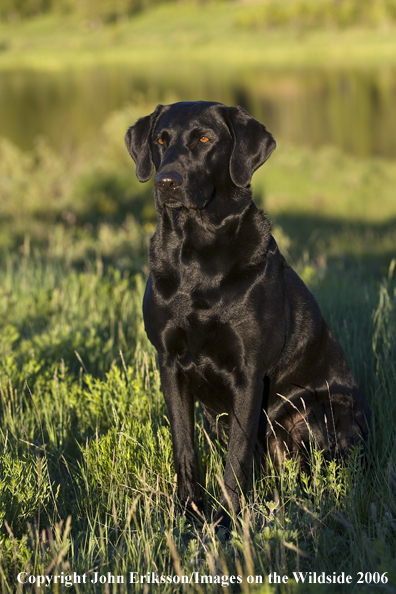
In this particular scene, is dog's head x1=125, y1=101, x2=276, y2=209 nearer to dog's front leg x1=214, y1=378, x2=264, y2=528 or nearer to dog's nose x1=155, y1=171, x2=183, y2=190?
dog's nose x1=155, y1=171, x2=183, y2=190

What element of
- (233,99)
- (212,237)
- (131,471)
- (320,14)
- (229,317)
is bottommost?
(233,99)

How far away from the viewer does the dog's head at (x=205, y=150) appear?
8.32 feet

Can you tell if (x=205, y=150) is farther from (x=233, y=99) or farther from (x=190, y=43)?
(x=190, y=43)

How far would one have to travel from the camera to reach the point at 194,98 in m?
29.9

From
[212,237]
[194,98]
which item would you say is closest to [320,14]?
[194,98]

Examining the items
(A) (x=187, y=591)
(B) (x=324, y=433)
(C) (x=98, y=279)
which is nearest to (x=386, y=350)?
(B) (x=324, y=433)

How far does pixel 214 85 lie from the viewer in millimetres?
36281

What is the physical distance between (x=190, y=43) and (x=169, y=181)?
201 ft

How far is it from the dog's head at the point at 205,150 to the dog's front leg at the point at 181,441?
0.76m

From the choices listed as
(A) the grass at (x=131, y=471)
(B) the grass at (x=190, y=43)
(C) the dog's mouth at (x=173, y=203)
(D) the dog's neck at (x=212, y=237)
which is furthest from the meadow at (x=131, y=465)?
(B) the grass at (x=190, y=43)

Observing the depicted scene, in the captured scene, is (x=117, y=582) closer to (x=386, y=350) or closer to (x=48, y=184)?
(x=386, y=350)

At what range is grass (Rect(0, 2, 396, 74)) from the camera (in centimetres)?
4850

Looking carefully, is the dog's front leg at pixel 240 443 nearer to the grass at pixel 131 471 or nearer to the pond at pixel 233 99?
the grass at pixel 131 471

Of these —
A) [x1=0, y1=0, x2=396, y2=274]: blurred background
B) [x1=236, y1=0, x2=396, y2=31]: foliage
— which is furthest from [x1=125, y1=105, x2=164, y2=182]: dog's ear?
[x1=236, y1=0, x2=396, y2=31]: foliage
